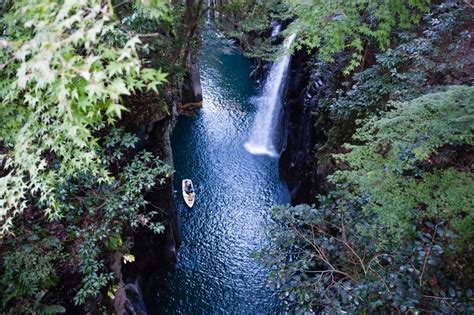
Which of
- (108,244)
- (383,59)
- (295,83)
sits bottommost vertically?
(108,244)

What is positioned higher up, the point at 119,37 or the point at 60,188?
the point at 119,37

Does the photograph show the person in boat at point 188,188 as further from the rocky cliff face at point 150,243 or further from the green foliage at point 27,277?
the green foliage at point 27,277

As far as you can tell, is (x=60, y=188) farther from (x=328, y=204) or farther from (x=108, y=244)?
(x=328, y=204)

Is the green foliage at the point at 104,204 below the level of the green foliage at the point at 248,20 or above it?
below

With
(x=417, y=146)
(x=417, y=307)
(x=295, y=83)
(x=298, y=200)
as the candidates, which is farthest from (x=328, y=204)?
(x=295, y=83)

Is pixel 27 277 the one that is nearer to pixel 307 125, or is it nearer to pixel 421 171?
pixel 421 171

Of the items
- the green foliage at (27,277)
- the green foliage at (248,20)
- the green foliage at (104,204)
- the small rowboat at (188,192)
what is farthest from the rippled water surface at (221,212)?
the green foliage at (27,277)
